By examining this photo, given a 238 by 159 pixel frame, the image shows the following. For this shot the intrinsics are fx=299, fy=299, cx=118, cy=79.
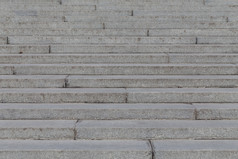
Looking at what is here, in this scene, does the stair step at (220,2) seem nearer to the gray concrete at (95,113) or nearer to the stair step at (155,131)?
the gray concrete at (95,113)

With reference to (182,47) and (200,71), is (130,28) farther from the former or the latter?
(200,71)

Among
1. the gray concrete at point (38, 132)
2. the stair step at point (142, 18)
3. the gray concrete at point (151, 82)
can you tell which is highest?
the stair step at point (142, 18)

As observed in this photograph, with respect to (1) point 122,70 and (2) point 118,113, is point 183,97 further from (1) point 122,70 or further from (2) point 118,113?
(1) point 122,70

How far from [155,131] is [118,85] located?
1121 mm

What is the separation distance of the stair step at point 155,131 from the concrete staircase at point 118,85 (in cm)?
1

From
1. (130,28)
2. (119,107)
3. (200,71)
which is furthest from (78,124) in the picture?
(130,28)

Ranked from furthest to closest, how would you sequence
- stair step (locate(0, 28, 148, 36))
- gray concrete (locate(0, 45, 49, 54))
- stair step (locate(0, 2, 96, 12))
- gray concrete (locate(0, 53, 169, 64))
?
1. stair step (locate(0, 2, 96, 12))
2. stair step (locate(0, 28, 148, 36))
3. gray concrete (locate(0, 45, 49, 54))
4. gray concrete (locate(0, 53, 169, 64))

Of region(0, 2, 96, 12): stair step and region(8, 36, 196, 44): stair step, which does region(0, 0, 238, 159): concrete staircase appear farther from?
region(0, 2, 96, 12): stair step

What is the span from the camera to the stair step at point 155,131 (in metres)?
3.50

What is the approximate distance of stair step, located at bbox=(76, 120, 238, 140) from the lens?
3500 millimetres

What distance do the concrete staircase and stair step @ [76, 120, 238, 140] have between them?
0.04 feet

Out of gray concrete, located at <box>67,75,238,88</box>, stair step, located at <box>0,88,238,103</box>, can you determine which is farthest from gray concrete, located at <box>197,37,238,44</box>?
stair step, located at <box>0,88,238,103</box>

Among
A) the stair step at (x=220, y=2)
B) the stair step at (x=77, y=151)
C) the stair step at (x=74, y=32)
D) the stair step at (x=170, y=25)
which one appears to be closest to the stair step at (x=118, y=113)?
the stair step at (x=77, y=151)

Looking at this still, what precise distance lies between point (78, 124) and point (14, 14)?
4.48m
